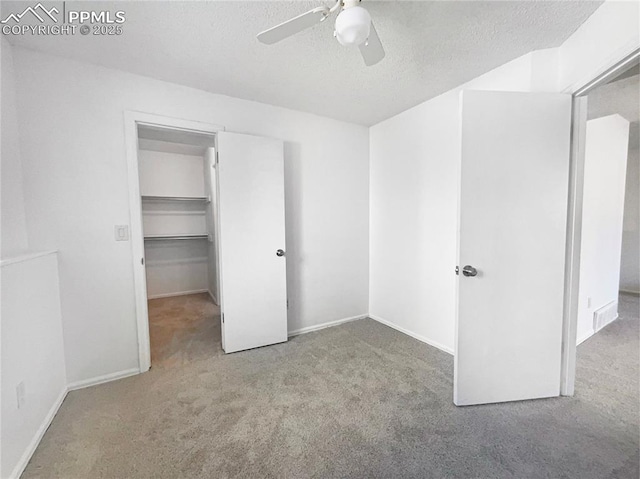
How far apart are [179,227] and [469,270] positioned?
462 centimetres

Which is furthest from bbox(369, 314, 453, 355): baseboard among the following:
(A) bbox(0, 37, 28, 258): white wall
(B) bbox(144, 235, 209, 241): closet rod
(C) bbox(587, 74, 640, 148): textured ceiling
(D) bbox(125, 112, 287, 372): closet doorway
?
(B) bbox(144, 235, 209, 241): closet rod

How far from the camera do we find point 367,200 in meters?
3.30

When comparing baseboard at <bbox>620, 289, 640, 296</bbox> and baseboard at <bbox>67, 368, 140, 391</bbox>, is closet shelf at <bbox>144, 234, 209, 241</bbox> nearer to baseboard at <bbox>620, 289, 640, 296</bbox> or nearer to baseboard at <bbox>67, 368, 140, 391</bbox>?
baseboard at <bbox>67, 368, 140, 391</bbox>

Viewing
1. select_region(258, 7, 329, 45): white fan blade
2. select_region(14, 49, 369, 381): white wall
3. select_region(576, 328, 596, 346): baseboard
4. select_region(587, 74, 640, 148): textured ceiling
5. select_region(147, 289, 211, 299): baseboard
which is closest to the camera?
select_region(258, 7, 329, 45): white fan blade

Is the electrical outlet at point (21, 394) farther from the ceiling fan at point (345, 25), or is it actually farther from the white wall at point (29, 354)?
the ceiling fan at point (345, 25)

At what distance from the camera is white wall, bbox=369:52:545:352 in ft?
7.62

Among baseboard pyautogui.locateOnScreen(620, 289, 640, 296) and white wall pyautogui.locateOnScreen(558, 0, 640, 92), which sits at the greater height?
white wall pyautogui.locateOnScreen(558, 0, 640, 92)

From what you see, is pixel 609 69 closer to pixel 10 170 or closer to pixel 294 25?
pixel 294 25

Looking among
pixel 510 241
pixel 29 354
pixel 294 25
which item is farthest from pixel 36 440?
pixel 510 241

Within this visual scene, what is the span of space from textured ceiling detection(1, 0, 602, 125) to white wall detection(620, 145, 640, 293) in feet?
14.2

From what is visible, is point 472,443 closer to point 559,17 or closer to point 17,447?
point 17,447

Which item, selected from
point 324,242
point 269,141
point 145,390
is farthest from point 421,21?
point 145,390

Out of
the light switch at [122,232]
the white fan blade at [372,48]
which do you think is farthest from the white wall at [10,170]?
the white fan blade at [372,48]

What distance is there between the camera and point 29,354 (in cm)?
146
